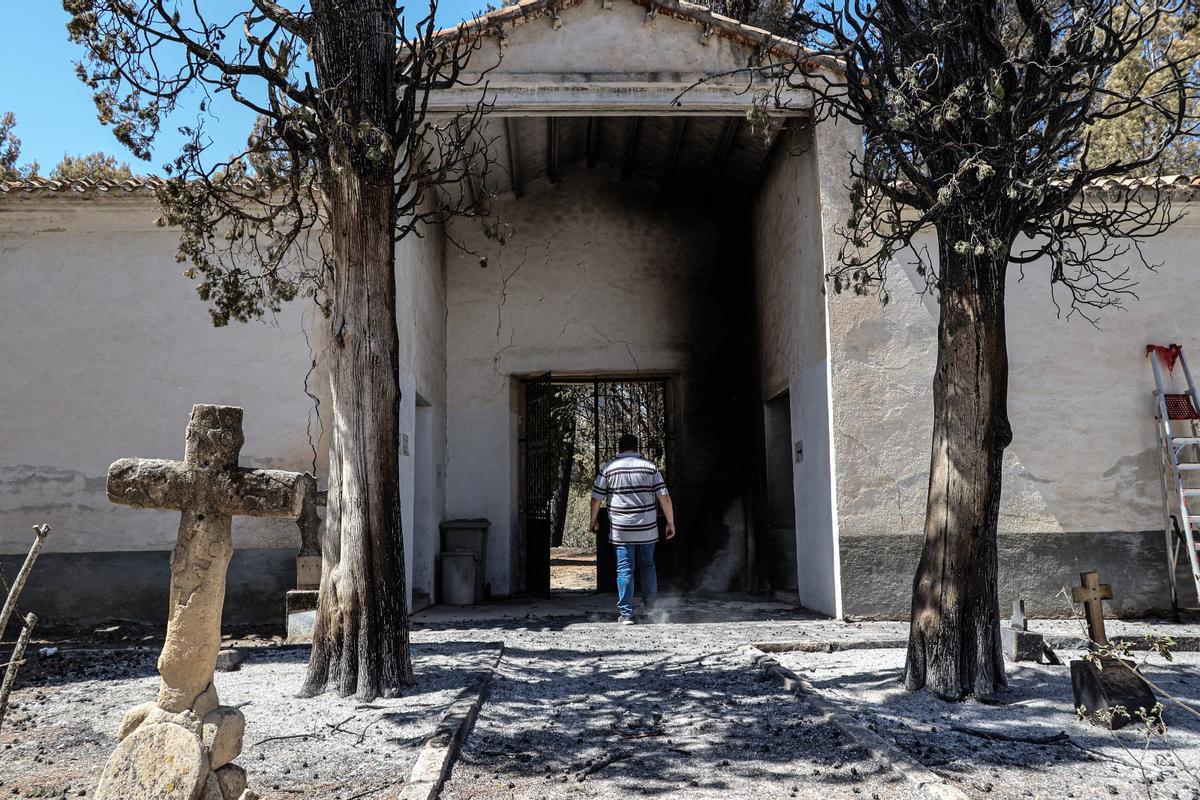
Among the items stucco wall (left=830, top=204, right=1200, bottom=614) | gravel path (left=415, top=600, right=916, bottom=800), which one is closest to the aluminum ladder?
stucco wall (left=830, top=204, right=1200, bottom=614)

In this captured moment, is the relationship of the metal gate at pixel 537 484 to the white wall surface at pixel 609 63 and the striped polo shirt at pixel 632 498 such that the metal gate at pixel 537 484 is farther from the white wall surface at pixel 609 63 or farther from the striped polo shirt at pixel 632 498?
the white wall surface at pixel 609 63

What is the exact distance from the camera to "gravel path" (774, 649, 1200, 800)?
374 cm

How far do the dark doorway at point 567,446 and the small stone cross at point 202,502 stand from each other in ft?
25.7

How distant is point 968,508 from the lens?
523cm

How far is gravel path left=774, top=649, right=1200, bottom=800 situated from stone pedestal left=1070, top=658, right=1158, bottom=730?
75mm

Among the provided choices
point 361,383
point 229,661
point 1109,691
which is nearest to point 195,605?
point 361,383

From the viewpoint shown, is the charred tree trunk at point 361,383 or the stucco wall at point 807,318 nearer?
the charred tree trunk at point 361,383

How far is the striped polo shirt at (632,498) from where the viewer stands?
28.3 ft

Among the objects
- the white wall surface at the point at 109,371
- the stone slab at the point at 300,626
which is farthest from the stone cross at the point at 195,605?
the white wall surface at the point at 109,371

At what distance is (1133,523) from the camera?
882cm

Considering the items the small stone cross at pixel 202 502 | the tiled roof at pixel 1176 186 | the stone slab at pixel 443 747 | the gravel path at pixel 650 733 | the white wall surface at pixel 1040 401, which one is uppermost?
the tiled roof at pixel 1176 186

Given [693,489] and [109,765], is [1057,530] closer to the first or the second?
[693,489]

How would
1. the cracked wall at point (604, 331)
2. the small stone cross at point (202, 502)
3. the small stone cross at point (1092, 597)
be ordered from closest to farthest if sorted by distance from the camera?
the small stone cross at point (202, 502)
the small stone cross at point (1092, 597)
the cracked wall at point (604, 331)

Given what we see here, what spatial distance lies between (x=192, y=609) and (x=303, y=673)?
306cm
